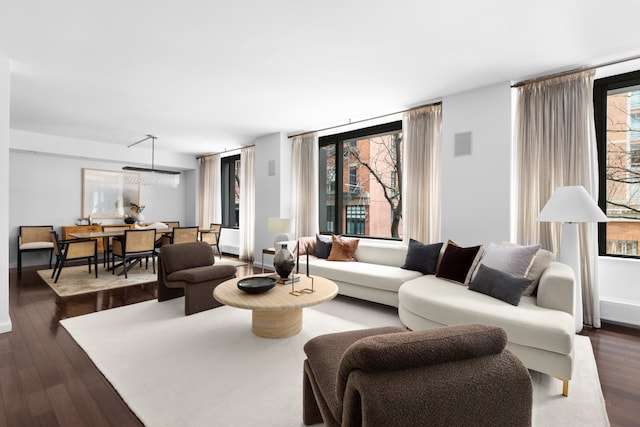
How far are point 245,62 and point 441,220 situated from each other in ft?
9.90

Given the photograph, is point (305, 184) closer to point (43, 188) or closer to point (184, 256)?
point (184, 256)

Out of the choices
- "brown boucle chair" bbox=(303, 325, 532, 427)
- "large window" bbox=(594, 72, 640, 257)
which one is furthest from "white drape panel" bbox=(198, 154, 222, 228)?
"brown boucle chair" bbox=(303, 325, 532, 427)

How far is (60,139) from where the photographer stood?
20.8 ft

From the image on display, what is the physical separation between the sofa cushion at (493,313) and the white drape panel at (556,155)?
110cm

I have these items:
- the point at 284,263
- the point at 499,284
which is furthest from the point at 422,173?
the point at 284,263

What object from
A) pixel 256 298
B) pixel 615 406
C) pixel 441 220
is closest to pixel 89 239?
pixel 256 298

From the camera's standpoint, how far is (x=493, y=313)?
92.0 inches

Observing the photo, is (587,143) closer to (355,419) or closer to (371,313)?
(371,313)

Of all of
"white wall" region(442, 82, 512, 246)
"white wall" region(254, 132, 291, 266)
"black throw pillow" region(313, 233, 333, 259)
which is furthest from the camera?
"white wall" region(254, 132, 291, 266)

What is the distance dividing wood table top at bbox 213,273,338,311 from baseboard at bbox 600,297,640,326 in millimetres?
2848

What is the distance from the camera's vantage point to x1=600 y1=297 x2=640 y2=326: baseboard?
314 centimetres

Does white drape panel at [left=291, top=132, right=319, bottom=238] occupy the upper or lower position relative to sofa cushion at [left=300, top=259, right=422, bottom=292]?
upper

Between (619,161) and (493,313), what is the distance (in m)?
2.58

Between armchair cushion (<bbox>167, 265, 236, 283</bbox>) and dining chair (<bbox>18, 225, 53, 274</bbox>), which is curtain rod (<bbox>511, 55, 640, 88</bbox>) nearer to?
armchair cushion (<bbox>167, 265, 236, 283</bbox>)
